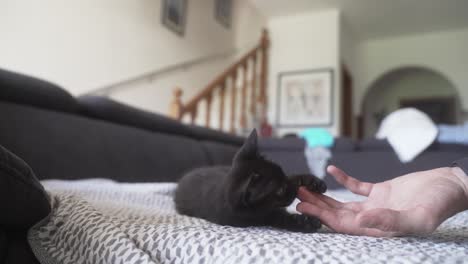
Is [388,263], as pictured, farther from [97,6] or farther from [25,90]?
[97,6]

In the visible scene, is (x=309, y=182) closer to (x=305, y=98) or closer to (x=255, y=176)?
(x=255, y=176)

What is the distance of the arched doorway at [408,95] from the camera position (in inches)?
197

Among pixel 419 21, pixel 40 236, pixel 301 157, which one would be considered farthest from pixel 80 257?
pixel 419 21

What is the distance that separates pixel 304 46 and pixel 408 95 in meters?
2.29

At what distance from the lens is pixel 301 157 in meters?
1.74

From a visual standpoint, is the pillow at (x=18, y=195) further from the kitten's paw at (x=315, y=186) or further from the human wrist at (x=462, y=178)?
the human wrist at (x=462, y=178)

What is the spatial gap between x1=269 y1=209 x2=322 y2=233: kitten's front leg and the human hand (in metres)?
0.03

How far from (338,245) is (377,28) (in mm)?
4272

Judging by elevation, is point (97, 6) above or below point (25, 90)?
above

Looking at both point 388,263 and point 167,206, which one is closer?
point 388,263

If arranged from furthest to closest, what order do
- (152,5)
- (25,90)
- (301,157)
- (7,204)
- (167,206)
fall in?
(152,5) → (301,157) → (25,90) → (167,206) → (7,204)

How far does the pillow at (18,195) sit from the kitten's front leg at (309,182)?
397mm

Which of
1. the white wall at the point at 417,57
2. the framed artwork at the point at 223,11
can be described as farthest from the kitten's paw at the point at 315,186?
the white wall at the point at 417,57

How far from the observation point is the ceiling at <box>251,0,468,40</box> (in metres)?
3.60
